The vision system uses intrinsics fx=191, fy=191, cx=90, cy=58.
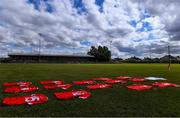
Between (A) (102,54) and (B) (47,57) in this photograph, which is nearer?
(B) (47,57)

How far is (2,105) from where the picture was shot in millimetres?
6121

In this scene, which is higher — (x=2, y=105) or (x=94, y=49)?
(x=94, y=49)

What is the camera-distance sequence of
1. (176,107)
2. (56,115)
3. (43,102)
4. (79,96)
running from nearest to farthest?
(56,115) → (176,107) → (43,102) → (79,96)

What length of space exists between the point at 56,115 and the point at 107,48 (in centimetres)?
11543

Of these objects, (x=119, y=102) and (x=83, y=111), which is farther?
(x=119, y=102)

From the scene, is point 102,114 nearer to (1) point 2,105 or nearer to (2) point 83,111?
(2) point 83,111

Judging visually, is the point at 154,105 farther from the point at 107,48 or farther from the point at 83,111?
the point at 107,48

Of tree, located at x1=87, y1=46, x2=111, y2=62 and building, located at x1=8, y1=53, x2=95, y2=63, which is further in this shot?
tree, located at x1=87, y1=46, x2=111, y2=62

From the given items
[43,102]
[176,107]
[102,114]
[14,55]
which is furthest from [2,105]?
[14,55]

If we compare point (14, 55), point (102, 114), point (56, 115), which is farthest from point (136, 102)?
point (14, 55)

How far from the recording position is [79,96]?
24.5 feet

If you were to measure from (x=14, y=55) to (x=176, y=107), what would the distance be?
358ft

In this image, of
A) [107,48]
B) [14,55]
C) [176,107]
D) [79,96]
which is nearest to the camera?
[176,107]

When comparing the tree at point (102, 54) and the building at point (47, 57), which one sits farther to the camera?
the tree at point (102, 54)
